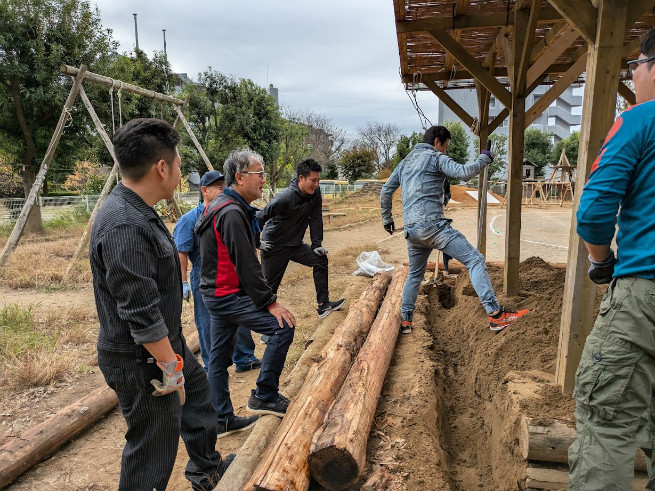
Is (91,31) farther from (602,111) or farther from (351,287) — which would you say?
(602,111)

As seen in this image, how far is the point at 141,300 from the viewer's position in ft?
6.16

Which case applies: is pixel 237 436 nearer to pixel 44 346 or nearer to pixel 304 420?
pixel 304 420

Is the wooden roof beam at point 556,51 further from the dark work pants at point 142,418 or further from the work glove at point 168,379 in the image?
the dark work pants at point 142,418

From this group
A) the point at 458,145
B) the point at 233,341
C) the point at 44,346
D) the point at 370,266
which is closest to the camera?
the point at 233,341

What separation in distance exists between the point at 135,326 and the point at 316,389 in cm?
146

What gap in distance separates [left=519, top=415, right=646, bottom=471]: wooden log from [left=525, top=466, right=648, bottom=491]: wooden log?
0.14 ft

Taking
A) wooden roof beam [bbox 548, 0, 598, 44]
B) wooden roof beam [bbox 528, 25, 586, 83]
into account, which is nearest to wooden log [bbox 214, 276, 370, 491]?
wooden roof beam [bbox 548, 0, 598, 44]

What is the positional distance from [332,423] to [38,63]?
1202 centimetres

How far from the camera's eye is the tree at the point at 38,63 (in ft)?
35.7

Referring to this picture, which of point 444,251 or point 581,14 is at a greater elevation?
point 581,14

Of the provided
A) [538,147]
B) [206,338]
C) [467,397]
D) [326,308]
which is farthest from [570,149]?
[206,338]

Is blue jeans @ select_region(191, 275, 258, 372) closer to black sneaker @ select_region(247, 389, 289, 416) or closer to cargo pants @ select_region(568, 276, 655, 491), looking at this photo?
black sneaker @ select_region(247, 389, 289, 416)

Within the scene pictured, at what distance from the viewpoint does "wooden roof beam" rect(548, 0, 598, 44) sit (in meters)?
2.35

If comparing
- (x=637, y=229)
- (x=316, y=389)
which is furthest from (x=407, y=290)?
(x=637, y=229)
